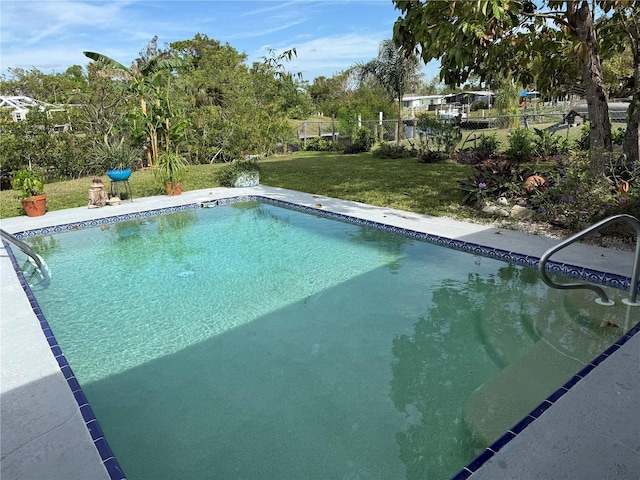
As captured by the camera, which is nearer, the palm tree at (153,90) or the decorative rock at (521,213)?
the decorative rock at (521,213)

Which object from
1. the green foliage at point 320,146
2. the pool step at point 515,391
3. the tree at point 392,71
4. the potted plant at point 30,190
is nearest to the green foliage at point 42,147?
the potted plant at point 30,190

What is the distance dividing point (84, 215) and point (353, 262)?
5845 mm

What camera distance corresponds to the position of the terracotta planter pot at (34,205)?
28.6ft

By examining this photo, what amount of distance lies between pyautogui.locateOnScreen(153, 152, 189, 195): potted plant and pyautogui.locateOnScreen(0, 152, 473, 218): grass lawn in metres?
0.70

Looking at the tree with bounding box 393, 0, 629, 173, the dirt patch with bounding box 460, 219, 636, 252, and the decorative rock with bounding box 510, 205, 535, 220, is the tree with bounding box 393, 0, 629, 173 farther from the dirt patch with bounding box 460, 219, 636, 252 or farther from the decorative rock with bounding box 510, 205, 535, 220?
the dirt patch with bounding box 460, 219, 636, 252

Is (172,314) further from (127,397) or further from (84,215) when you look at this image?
(84,215)

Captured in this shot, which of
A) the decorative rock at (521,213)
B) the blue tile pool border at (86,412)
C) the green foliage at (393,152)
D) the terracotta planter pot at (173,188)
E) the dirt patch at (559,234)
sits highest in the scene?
the green foliage at (393,152)

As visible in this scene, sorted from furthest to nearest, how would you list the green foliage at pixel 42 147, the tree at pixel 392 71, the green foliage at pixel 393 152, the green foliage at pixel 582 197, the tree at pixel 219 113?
the tree at pixel 392 71 → the tree at pixel 219 113 → the green foliage at pixel 393 152 → the green foliage at pixel 42 147 → the green foliage at pixel 582 197

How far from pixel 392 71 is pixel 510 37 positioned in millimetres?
11605

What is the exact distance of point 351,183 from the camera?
11438 millimetres

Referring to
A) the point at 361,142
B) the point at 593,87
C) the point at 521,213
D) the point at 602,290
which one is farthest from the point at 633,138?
the point at 361,142

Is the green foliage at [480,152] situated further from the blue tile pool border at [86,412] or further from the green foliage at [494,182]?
the blue tile pool border at [86,412]

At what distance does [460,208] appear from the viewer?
805 centimetres

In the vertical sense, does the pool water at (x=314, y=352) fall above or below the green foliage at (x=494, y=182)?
below
